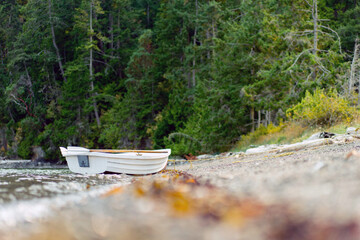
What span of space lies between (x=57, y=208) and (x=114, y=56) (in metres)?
41.6

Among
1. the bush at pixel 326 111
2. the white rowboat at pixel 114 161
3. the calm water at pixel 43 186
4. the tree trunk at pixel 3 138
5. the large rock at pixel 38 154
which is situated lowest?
the large rock at pixel 38 154

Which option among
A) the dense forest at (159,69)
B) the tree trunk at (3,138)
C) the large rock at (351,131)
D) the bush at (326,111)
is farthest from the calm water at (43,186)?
the tree trunk at (3,138)

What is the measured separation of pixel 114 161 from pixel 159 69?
27116 mm

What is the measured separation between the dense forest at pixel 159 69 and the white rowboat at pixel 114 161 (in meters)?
9.42

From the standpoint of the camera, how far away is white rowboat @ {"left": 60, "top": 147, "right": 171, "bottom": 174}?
34.0 ft

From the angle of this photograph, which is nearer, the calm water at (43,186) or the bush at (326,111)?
the calm water at (43,186)

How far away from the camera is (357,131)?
11023 mm

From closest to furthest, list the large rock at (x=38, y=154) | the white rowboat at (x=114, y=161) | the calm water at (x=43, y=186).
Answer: the calm water at (x=43, y=186) → the white rowboat at (x=114, y=161) → the large rock at (x=38, y=154)

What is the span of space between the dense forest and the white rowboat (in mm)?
9423

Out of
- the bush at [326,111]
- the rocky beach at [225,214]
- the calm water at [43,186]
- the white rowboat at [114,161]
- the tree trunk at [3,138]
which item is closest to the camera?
the rocky beach at [225,214]

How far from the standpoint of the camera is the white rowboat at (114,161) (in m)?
10.4

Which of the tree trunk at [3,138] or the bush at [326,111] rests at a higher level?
the bush at [326,111]

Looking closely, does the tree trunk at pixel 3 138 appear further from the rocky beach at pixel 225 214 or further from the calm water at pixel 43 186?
the rocky beach at pixel 225 214

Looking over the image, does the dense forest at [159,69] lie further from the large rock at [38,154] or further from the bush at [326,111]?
the bush at [326,111]
